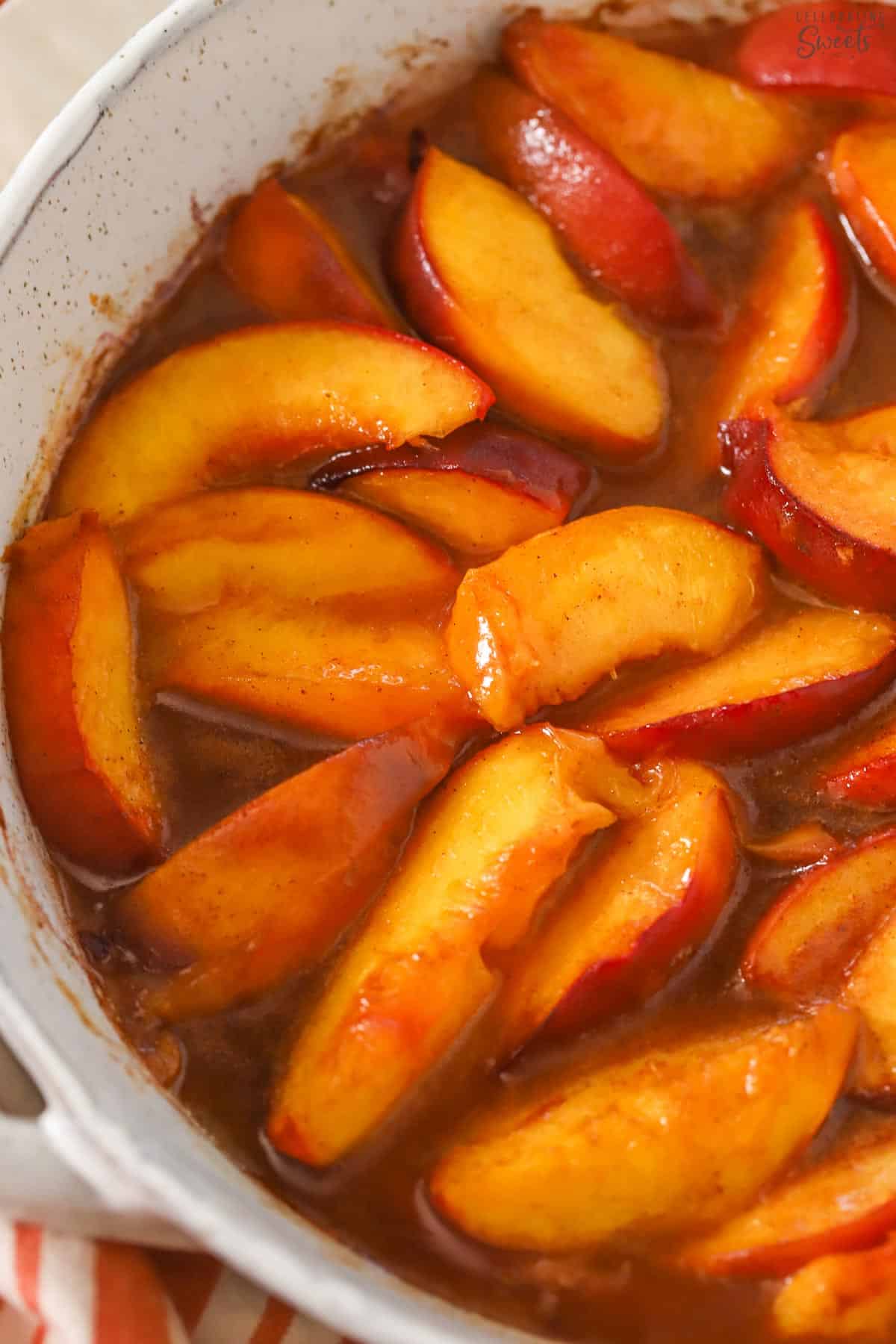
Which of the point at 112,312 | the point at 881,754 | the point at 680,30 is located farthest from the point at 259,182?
the point at 881,754

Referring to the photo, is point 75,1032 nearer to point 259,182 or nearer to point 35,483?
point 35,483

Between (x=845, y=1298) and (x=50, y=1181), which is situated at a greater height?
(x=50, y=1181)

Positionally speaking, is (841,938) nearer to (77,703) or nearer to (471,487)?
(471,487)

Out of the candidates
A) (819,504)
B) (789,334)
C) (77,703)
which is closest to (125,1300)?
(77,703)

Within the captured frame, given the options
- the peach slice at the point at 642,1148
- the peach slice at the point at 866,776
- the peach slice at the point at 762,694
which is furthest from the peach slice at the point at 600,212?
the peach slice at the point at 642,1148

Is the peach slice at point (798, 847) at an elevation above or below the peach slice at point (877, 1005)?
above

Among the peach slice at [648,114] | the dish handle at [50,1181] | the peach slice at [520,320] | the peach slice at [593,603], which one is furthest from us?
the peach slice at [648,114]

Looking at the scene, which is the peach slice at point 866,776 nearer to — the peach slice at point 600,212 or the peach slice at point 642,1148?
the peach slice at point 642,1148
